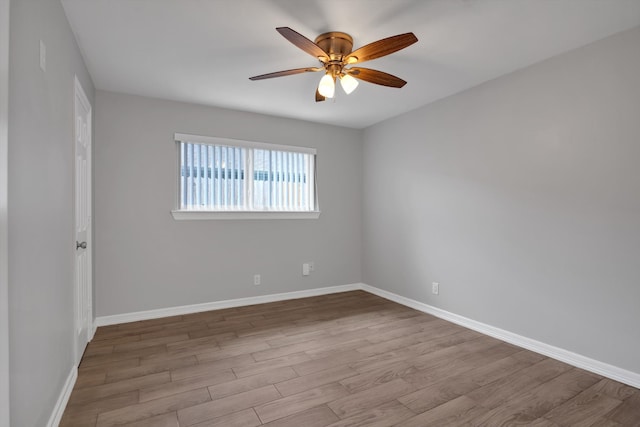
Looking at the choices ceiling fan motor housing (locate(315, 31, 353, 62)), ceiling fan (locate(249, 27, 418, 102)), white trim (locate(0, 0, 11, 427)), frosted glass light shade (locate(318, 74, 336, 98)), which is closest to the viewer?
white trim (locate(0, 0, 11, 427))

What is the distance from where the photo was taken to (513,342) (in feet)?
9.39

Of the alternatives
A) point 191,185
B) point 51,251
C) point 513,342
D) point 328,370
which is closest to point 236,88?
point 191,185

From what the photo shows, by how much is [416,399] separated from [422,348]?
803 millimetres

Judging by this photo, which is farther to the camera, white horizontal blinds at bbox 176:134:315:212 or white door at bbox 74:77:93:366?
white horizontal blinds at bbox 176:134:315:212

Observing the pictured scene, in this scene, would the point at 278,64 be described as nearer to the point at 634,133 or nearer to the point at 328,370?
the point at 328,370

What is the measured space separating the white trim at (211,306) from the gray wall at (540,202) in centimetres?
116

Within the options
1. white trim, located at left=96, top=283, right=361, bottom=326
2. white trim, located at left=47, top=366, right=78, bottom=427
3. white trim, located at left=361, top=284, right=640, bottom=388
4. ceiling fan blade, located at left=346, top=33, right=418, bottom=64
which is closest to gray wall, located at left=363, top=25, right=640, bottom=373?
white trim, located at left=361, top=284, right=640, bottom=388

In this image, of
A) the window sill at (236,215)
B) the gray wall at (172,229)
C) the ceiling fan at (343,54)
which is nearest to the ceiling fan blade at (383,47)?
the ceiling fan at (343,54)

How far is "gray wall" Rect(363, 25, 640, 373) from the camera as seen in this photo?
2.26 metres

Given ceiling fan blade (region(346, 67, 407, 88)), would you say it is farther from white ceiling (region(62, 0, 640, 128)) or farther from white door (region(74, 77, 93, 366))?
white door (region(74, 77, 93, 366))

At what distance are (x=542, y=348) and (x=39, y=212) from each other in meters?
3.57

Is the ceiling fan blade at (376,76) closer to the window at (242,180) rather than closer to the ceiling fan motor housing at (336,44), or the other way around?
the ceiling fan motor housing at (336,44)

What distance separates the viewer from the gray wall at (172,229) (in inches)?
131

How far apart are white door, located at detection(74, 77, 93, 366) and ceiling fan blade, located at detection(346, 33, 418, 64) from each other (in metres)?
2.03
